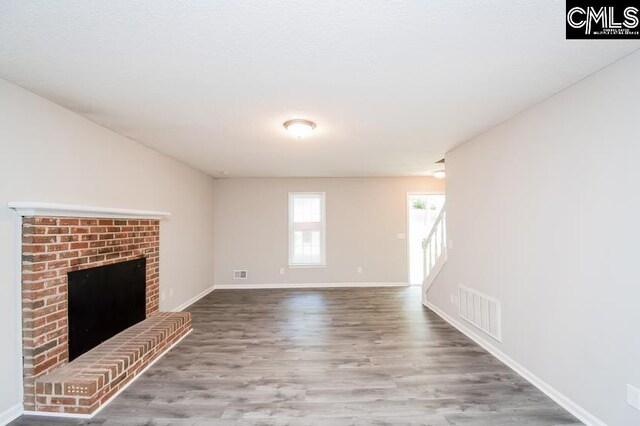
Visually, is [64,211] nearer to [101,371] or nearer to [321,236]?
[101,371]

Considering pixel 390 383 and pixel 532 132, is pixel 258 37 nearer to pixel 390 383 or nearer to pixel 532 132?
pixel 532 132

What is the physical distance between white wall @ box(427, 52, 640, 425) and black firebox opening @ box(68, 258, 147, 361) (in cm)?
397

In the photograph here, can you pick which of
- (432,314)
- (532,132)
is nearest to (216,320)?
(432,314)

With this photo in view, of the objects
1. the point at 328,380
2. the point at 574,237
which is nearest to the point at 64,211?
the point at 328,380

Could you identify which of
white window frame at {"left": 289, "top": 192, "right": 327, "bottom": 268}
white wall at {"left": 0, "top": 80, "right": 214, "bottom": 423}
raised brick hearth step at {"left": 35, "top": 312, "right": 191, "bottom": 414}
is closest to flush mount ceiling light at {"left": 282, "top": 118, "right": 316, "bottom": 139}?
white wall at {"left": 0, "top": 80, "right": 214, "bottom": 423}

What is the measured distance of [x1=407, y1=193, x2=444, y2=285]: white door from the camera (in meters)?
6.58

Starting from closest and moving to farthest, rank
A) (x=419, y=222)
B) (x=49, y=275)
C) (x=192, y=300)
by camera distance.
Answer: (x=49, y=275), (x=192, y=300), (x=419, y=222)

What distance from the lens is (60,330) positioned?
239cm

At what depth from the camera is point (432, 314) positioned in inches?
176

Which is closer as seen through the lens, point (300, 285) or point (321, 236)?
point (300, 285)

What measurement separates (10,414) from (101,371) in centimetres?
55

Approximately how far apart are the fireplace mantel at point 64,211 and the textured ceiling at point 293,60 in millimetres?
857

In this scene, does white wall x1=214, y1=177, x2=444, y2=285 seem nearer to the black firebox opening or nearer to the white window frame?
the white window frame

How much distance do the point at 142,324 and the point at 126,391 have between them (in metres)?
1.09
